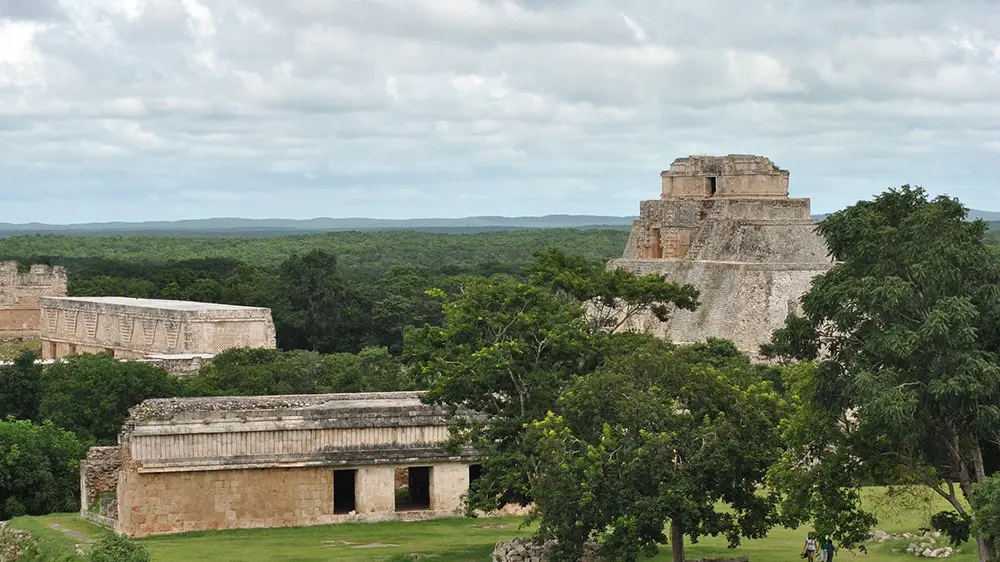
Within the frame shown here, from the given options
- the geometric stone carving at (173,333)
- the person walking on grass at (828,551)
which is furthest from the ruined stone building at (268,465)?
the geometric stone carving at (173,333)

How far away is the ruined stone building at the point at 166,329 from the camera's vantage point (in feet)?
142

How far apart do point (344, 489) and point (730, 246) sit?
17.6 m

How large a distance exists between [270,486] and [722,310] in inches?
722

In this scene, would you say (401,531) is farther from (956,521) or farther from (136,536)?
(956,521)

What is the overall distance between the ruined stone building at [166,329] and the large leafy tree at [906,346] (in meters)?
25.8

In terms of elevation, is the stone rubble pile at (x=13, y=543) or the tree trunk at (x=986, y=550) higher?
the tree trunk at (x=986, y=550)

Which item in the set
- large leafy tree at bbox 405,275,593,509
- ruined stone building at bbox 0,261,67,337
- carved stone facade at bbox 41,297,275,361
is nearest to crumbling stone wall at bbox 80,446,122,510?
large leafy tree at bbox 405,275,593,509

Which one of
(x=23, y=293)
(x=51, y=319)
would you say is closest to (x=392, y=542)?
(x=51, y=319)

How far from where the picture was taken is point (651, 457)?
55.0 feet

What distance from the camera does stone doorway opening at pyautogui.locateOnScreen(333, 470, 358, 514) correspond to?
881 inches

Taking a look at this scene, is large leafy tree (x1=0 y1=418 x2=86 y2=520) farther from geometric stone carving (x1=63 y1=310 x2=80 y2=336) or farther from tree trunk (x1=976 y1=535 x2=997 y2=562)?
geometric stone carving (x1=63 y1=310 x2=80 y2=336)

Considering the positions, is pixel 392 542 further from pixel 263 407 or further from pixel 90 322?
pixel 90 322

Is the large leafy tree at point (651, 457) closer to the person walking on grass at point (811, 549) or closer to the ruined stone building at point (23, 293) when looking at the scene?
the person walking on grass at point (811, 549)

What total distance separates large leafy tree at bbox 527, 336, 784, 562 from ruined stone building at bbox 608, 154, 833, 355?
18105mm
